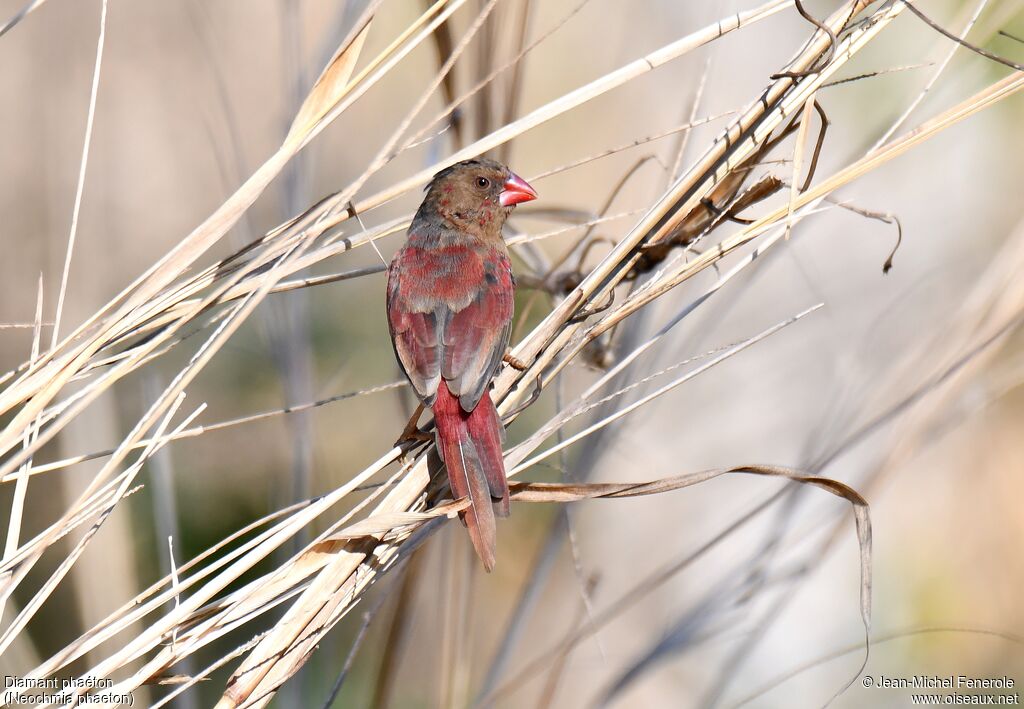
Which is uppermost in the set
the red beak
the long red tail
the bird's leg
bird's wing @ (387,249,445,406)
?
the red beak

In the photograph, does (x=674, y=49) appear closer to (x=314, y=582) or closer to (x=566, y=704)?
(x=314, y=582)

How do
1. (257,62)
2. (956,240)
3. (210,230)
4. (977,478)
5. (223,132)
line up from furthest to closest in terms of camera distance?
(257,62) → (223,132) → (956,240) → (977,478) → (210,230)

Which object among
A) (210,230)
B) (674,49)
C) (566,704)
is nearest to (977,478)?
(566,704)

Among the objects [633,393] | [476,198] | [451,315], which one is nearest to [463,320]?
[451,315]

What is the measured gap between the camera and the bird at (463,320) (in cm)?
198

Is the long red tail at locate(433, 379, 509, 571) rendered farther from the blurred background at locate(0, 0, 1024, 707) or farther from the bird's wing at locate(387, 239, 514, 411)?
the blurred background at locate(0, 0, 1024, 707)

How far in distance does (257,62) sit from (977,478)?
6152 mm

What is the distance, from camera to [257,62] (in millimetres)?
7582

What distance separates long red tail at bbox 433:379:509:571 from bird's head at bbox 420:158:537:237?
3.41ft

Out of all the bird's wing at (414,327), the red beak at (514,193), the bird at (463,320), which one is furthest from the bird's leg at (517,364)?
the red beak at (514,193)

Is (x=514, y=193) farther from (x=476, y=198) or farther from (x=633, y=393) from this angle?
(x=633, y=393)

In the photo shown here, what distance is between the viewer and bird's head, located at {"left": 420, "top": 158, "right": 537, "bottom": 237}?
3.05 m

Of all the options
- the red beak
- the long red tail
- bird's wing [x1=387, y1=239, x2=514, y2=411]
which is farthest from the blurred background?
the long red tail

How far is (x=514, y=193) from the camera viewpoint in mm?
3012
